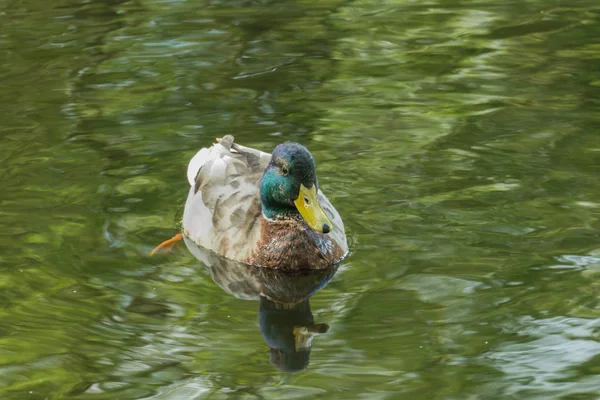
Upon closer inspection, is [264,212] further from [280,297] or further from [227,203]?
[280,297]

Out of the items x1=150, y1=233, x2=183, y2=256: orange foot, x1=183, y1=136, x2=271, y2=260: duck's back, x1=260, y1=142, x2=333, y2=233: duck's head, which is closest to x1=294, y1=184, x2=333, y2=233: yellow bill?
x1=260, y1=142, x2=333, y2=233: duck's head

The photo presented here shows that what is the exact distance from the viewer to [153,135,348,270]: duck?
8867 mm

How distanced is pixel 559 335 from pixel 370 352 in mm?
1141

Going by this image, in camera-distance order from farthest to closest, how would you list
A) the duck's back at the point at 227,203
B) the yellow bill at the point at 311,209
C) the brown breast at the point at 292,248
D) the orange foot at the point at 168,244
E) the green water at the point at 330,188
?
the duck's back at the point at 227,203 < the orange foot at the point at 168,244 < the brown breast at the point at 292,248 < the yellow bill at the point at 311,209 < the green water at the point at 330,188

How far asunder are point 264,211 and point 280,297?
0.91 meters

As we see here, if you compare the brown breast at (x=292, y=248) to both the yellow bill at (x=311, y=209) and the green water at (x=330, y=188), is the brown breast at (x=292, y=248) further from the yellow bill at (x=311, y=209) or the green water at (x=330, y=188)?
the yellow bill at (x=311, y=209)

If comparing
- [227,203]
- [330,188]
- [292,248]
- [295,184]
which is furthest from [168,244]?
[330,188]

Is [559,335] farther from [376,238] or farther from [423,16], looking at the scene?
[423,16]

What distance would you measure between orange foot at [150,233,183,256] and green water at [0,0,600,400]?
0.09 meters

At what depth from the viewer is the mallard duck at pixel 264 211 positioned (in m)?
8.87

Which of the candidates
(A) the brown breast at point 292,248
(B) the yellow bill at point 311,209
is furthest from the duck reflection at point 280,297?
(B) the yellow bill at point 311,209

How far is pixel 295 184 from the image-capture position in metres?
8.89

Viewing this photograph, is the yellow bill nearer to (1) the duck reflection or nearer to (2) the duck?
(2) the duck

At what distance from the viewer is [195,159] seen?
1058 cm
